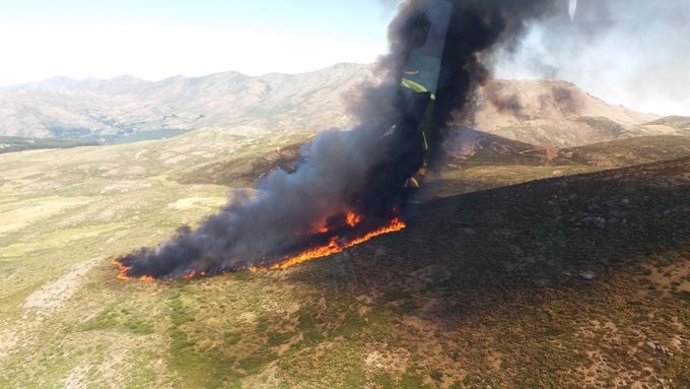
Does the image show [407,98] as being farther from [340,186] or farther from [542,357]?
[542,357]

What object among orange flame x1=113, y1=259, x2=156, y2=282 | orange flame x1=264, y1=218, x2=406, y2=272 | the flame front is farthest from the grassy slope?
orange flame x1=264, y1=218, x2=406, y2=272

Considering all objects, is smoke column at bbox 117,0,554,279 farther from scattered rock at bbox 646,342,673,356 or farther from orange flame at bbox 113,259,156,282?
scattered rock at bbox 646,342,673,356

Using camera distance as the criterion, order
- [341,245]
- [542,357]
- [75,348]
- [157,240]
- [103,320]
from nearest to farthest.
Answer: [542,357], [75,348], [103,320], [341,245], [157,240]

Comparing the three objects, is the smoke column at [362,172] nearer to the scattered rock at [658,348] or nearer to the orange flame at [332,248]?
the orange flame at [332,248]

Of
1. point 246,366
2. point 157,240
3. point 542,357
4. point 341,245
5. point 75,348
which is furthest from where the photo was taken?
point 157,240

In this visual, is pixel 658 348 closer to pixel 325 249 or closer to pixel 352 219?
pixel 325 249

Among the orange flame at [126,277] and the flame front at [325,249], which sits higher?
the flame front at [325,249]

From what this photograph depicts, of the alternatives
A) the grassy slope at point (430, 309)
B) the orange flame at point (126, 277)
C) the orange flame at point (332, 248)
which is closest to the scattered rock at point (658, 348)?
the grassy slope at point (430, 309)

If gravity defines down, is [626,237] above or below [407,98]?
below

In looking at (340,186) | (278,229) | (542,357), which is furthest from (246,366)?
(340,186)
